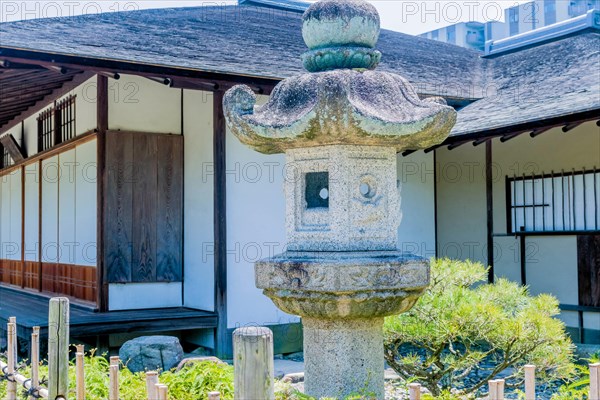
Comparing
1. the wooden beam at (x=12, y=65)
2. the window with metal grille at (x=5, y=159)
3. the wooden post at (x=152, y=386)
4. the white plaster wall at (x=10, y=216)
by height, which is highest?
the wooden beam at (x=12, y=65)

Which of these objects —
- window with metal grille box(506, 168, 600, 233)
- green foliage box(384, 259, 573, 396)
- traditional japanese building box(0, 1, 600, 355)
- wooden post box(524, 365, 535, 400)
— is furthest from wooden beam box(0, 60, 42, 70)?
window with metal grille box(506, 168, 600, 233)

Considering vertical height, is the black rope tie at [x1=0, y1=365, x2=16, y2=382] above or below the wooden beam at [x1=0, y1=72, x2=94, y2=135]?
below

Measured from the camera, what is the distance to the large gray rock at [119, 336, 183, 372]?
29.0ft

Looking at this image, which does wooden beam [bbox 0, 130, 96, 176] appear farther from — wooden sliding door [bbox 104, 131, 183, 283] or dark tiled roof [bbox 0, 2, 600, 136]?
dark tiled roof [bbox 0, 2, 600, 136]

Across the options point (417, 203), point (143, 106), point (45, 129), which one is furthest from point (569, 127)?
point (45, 129)

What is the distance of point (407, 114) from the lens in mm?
5484

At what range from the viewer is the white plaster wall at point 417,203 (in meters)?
12.7

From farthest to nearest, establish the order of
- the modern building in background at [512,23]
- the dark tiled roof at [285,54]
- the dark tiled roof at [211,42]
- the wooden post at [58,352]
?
the modern building in background at [512,23] < the dark tiled roof at [285,54] < the dark tiled roof at [211,42] < the wooden post at [58,352]

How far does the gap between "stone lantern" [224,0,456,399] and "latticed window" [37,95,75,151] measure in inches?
302

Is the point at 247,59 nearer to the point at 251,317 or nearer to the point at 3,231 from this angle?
the point at 251,317

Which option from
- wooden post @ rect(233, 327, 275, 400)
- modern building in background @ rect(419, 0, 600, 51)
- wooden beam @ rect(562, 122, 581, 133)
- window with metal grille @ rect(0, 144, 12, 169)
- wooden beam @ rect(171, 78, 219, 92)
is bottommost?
wooden post @ rect(233, 327, 275, 400)

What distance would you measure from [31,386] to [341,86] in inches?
113

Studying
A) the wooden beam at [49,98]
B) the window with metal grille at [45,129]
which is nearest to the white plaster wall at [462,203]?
the wooden beam at [49,98]

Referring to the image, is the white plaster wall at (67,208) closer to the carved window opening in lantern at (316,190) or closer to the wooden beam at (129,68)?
the wooden beam at (129,68)
